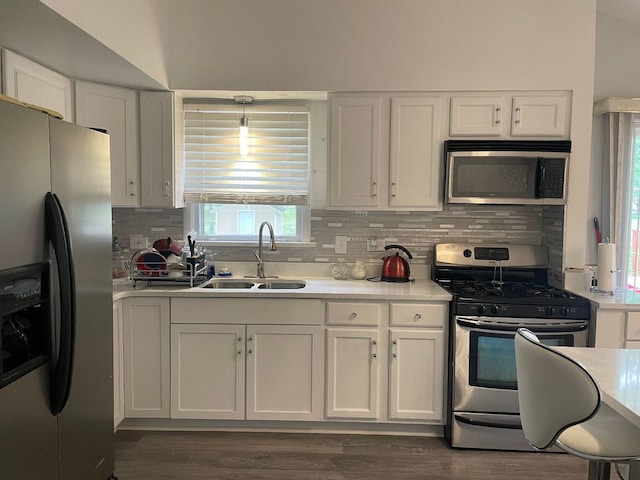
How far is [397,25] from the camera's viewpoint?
3195 millimetres

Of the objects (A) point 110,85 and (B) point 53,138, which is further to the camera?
(A) point 110,85

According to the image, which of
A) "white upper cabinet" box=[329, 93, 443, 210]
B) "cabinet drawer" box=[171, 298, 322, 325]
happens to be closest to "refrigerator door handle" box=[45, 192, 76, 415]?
"cabinet drawer" box=[171, 298, 322, 325]

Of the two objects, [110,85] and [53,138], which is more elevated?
[110,85]

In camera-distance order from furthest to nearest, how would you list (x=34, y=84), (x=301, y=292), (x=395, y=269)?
(x=395, y=269) < (x=301, y=292) < (x=34, y=84)

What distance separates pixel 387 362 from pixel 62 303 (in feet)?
6.35

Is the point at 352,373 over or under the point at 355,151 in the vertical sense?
under

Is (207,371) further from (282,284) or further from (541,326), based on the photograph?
(541,326)

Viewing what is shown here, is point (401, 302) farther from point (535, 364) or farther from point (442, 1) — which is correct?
point (442, 1)

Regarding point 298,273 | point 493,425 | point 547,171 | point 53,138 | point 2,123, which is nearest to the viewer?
point 2,123

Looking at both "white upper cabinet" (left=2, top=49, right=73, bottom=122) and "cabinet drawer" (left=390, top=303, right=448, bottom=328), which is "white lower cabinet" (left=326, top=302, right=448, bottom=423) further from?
"white upper cabinet" (left=2, top=49, right=73, bottom=122)

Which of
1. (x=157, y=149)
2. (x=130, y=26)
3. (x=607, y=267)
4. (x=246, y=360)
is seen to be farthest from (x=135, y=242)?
(x=607, y=267)

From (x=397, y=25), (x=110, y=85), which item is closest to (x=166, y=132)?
(x=110, y=85)

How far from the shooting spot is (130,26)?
8.70 ft

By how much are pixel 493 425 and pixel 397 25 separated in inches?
97.3
